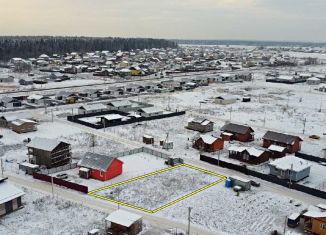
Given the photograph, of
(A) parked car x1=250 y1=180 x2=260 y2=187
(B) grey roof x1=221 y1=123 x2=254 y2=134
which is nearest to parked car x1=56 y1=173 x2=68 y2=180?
(A) parked car x1=250 y1=180 x2=260 y2=187

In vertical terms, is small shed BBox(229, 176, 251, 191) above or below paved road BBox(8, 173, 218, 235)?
above

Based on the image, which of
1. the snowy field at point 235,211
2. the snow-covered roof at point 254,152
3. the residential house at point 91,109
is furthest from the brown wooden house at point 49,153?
the residential house at point 91,109

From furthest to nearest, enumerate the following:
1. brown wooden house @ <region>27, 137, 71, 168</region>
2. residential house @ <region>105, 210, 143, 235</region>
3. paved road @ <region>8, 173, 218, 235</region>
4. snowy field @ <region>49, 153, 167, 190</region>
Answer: brown wooden house @ <region>27, 137, 71, 168</region>, snowy field @ <region>49, 153, 167, 190</region>, paved road @ <region>8, 173, 218, 235</region>, residential house @ <region>105, 210, 143, 235</region>

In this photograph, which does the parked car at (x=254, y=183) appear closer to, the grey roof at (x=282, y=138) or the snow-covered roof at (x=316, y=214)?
the snow-covered roof at (x=316, y=214)

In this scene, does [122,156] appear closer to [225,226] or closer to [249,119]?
[225,226]

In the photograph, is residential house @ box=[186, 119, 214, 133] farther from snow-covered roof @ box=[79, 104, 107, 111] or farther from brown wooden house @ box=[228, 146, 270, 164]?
snow-covered roof @ box=[79, 104, 107, 111]

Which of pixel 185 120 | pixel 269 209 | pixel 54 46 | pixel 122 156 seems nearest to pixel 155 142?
pixel 122 156
